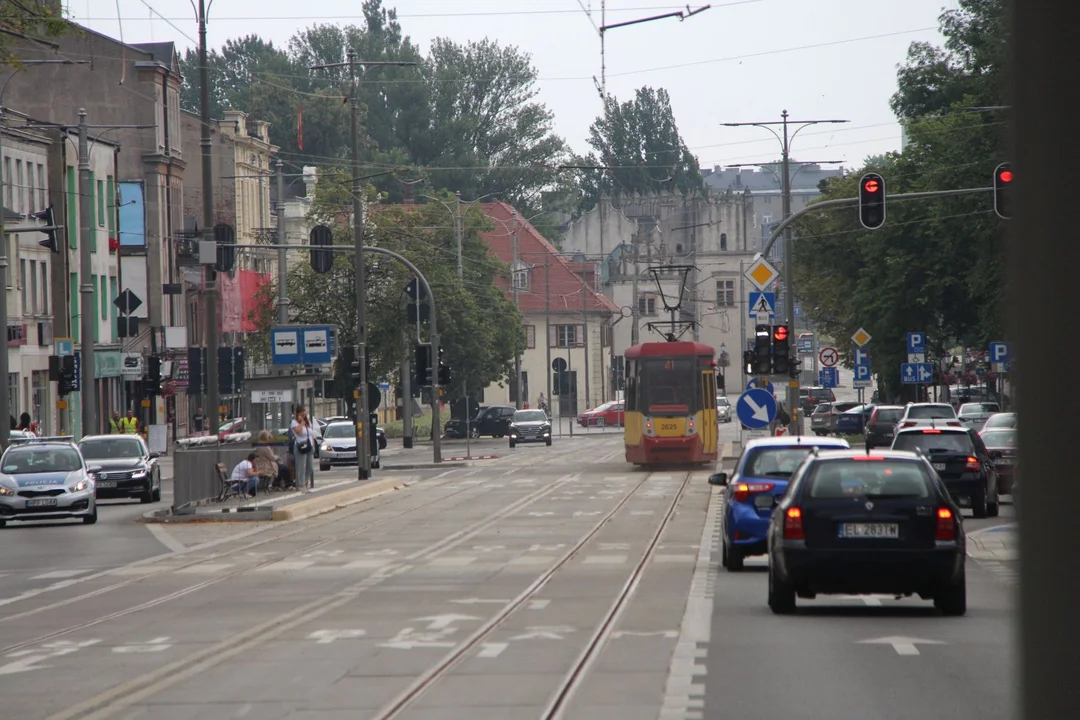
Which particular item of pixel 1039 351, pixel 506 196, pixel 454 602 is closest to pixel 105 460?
pixel 454 602

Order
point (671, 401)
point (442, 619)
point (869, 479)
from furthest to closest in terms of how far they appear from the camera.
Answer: point (671, 401)
point (442, 619)
point (869, 479)

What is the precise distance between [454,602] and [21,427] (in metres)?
32.4

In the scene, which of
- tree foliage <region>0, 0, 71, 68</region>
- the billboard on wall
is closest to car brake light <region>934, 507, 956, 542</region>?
tree foliage <region>0, 0, 71, 68</region>

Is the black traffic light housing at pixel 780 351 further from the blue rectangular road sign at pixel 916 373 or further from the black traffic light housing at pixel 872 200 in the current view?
the blue rectangular road sign at pixel 916 373

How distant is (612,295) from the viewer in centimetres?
14050

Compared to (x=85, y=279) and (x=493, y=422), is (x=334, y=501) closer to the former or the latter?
(x=85, y=279)

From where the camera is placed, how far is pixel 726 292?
14138cm

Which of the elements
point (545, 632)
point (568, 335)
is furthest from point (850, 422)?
point (545, 632)

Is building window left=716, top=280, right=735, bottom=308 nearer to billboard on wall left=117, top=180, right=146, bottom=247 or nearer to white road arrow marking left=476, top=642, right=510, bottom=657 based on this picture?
billboard on wall left=117, top=180, right=146, bottom=247

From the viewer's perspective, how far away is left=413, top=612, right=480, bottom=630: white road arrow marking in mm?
14602

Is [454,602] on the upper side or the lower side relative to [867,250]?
lower

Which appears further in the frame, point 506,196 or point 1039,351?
point 506,196

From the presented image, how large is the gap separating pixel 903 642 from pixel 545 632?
9.21 feet

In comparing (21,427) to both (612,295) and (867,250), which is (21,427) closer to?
(867,250)
